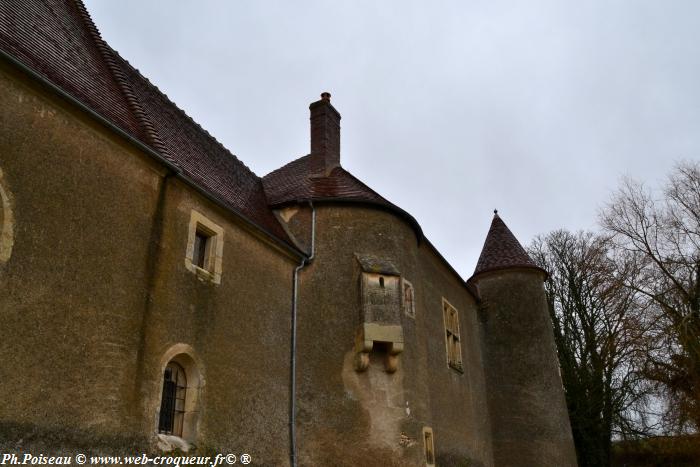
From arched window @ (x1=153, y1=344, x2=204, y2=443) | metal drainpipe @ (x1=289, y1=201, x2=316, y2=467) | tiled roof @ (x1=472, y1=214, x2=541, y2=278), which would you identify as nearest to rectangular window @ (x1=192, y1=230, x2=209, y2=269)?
arched window @ (x1=153, y1=344, x2=204, y2=443)

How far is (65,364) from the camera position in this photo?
686 cm

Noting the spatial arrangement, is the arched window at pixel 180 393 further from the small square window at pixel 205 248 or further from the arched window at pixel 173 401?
the small square window at pixel 205 248

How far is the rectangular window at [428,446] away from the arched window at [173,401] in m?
5.15

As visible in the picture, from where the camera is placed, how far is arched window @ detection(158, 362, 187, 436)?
835cm

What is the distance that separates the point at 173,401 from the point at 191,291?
162cm

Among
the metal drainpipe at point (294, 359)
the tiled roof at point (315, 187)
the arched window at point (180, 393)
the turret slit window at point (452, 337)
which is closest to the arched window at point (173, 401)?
the arched window at point (180, 393)

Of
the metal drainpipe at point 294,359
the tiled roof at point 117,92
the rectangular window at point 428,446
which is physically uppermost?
the tiled roof at point 117,92

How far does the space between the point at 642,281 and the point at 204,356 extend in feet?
46.6

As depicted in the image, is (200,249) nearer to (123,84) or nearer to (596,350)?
(123,84)

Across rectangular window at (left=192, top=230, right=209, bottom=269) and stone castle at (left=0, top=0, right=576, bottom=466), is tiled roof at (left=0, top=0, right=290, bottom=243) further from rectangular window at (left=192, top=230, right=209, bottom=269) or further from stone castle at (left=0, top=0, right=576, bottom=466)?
rectangular window at (left=192, top=230, right=209, bottom=269)

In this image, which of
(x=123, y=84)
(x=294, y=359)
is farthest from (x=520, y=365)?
(x=123, y=84)

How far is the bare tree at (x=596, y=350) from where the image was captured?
825 inches

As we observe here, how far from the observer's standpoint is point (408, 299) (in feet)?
41.7

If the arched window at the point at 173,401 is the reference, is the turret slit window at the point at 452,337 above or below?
above
